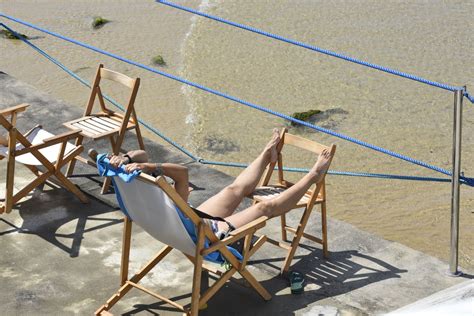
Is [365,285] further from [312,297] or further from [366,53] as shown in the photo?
[366,53]

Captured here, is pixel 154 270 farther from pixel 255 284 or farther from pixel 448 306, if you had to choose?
pixel 448 306

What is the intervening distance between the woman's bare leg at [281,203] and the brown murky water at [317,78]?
279cm

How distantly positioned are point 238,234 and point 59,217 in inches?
77.2

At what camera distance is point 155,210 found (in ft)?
16.0

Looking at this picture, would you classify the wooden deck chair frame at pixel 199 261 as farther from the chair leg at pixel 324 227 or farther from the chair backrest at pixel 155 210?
the chair leg at pixel 324 227

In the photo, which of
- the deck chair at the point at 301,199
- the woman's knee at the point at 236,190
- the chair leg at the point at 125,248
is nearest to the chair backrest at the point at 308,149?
the deck chair at the point at 301,199

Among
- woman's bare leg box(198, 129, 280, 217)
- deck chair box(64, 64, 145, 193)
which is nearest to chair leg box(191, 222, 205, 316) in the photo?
woman's bare leg box(198, 129, 280, 217)

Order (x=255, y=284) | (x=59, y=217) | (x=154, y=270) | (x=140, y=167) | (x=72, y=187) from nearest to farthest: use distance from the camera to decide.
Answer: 1. (x=140, y=167)
2. (x=255, y=284)
3. (x=154, y=270)
4. (x=59, y=217)
5. (x=72, y=187)

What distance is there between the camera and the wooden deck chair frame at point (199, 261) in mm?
4785

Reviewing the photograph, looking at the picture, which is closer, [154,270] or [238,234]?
[238,234]

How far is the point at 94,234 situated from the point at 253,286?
4.72 feet

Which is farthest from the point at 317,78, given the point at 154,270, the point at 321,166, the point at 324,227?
the point at 154,270

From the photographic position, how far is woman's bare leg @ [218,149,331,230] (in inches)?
213

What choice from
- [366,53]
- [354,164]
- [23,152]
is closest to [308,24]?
[366,53]
